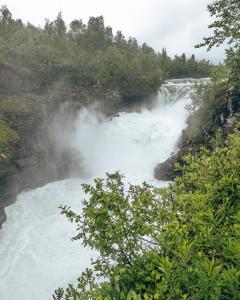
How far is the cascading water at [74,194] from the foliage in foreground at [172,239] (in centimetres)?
1610

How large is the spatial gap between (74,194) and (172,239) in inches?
1234

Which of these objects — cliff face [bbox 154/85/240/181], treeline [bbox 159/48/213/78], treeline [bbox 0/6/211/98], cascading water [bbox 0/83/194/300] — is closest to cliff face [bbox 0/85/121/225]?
cascading water [bbox 0/83/194/300]

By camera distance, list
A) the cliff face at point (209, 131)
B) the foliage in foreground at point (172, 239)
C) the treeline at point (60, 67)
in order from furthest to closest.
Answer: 1. the treeline at point (60, 67)
2. the cliff face at point (209, 131)
3. the foliage in foreground at point (172, 239)

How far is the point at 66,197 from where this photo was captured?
117ft

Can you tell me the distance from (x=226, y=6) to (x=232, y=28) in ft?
4.24

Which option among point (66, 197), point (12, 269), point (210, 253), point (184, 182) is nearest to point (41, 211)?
point (66, 197)

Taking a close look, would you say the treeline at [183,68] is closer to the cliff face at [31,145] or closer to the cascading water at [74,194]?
the cascading water at [74,194]

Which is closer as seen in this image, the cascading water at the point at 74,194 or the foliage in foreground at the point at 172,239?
the foliage in foreground at the point at 172,239

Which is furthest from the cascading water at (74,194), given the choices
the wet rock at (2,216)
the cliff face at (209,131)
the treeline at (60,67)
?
the treeline at (60,67)

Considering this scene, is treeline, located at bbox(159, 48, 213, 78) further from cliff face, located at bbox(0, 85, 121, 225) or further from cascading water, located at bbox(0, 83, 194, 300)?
cliff face, located at bbox(0, 85, 121, 225)

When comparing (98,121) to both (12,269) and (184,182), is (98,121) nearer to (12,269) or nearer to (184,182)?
(12,269)

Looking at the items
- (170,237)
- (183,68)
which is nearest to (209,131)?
(170,237)

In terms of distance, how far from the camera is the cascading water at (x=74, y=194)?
23.2 meters

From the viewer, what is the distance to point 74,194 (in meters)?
36.6
